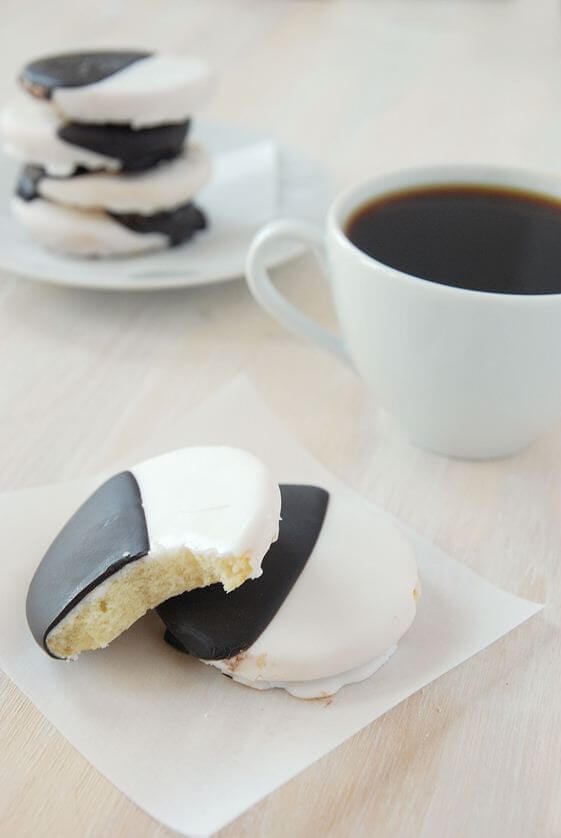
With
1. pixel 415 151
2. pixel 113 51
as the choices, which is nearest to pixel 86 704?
pixel 113 51

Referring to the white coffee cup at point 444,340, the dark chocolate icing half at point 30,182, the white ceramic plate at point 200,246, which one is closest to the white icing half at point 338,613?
the white coffee cup at point 444,340

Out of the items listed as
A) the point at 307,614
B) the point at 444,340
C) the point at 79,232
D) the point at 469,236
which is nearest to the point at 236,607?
the point at 307,614

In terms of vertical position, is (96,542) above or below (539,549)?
above

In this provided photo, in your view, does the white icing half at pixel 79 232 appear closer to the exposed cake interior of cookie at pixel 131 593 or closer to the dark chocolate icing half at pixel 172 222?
the dark chocolate icing half at pixel 172 222

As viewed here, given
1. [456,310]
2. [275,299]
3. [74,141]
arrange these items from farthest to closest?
[74,141], [275,299], [456,310]

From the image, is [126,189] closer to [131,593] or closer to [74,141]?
[74,141]

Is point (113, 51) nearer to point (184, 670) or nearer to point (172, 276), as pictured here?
point (172, 276)
